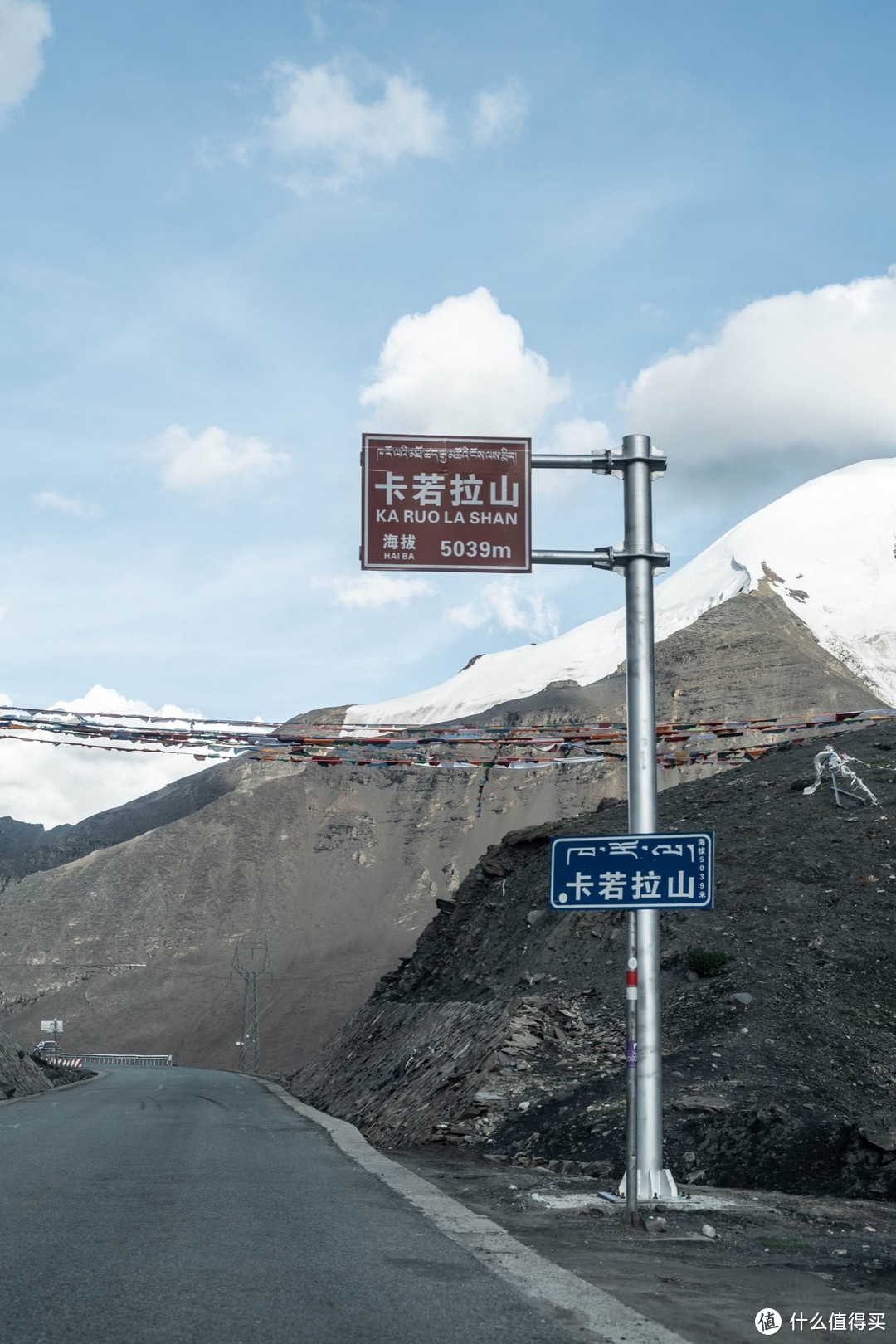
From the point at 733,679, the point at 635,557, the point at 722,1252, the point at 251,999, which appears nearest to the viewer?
the point at 722,1252

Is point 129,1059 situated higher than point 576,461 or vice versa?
point 576,461

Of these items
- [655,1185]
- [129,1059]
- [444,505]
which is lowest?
[129,1059]

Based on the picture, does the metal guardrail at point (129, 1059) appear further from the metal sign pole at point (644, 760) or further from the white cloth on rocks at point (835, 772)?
the metal sign pole at point (644, 760)

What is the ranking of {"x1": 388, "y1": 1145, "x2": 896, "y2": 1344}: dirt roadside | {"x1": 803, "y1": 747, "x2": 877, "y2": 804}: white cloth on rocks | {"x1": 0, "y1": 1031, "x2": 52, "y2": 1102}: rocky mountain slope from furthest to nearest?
{"x1": 0, "y1": 1031, "x2": 52, "y2": 1102}: rocky mountain slope → {"x1": 803, "y1": 747, "x2": 877, "y2": 804}: white cloth on rocks → {"x1": 388, "y1": 1145, "x2": 896, "y2": 1344}: dirt roadside

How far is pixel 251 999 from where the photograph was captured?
81938 millimetres

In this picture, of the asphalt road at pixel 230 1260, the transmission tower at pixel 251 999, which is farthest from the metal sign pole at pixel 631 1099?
the transmission tower at pixel 251 999

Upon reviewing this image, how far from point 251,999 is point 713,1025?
220ft

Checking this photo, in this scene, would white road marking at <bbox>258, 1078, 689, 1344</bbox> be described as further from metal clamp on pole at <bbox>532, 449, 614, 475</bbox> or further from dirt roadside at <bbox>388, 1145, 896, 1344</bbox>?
metal clamp on pole at <bbox>532, 449, 614, 475</bbox>

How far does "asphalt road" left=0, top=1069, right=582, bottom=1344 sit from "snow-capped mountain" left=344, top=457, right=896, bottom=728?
10520 centimetres

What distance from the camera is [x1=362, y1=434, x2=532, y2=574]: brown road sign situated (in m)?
12.8

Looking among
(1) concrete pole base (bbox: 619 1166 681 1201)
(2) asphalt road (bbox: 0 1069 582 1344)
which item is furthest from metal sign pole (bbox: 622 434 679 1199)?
(2) asphalt road (bbox: 0 1069 582 1344)

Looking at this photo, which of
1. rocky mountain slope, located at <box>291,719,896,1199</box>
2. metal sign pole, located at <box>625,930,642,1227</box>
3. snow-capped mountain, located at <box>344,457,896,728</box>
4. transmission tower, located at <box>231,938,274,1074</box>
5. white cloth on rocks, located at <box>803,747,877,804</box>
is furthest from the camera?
snow-capped mountain, located at <box>344,457,896,728</box>

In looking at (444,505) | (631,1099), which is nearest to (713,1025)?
(631,1099)

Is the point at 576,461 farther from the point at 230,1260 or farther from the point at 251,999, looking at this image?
the point at 251,999
